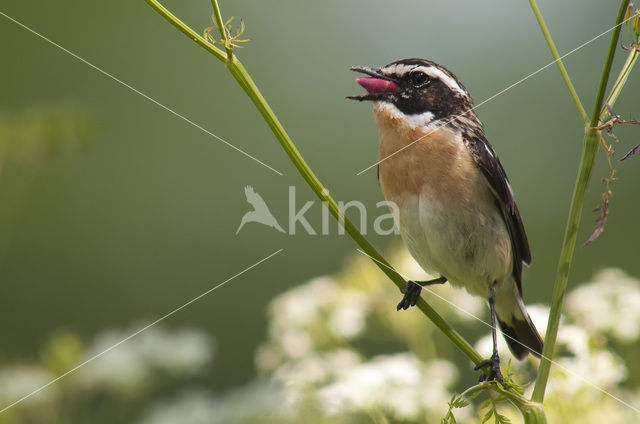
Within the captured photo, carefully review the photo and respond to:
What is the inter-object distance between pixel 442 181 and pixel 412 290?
1.39 feet

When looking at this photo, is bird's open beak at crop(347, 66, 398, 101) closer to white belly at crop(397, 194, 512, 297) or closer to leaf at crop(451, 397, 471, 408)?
white belly at crop(397, 194, 512, 297)

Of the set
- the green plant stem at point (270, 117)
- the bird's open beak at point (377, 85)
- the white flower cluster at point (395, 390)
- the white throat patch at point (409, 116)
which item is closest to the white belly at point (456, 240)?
the white throat patch at point (409, 116)

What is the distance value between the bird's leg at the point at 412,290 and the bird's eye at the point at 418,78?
722 millimetres

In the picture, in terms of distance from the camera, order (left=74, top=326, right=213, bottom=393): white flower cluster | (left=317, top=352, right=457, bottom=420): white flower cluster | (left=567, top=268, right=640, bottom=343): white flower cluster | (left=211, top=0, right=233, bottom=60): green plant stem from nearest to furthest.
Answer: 1. (left=211, top=0, right=233, bottom=60): green plant stem
2. (left=317, top=352, right=457, bottom=420): white flower cluster
3. (left=567, top=268, right=640, bottom=343): white flower cluster
4. (left=74, top=326, right=213, bottom=393): white flower cluster

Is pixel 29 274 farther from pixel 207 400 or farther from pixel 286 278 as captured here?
pixel 207 400

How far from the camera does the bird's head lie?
2643 millimetres

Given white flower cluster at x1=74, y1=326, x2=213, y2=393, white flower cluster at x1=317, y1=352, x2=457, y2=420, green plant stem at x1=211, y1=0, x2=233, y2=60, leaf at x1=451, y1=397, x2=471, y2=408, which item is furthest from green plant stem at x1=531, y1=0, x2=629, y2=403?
white flower cluster at x1=74, y1=326, x2=213, y2=393

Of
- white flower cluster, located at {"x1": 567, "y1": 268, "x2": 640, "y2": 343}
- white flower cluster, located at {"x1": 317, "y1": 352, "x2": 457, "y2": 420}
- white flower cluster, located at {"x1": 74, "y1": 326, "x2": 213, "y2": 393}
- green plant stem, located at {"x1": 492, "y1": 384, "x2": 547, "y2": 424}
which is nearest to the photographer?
green plant stem, located at {"x1": 492, "y1": 384, "x2": 547, "y2": 424}

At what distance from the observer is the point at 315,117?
23.3 ft

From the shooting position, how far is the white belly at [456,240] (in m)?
2.64

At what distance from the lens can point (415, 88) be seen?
107 inches

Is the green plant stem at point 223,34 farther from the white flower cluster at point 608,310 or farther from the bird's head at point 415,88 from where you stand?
the white flower cluster at point 608,310

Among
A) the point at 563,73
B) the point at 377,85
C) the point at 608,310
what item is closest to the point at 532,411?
the point at 563,73

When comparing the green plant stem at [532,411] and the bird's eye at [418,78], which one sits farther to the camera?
the bird's eye at [418,78]
